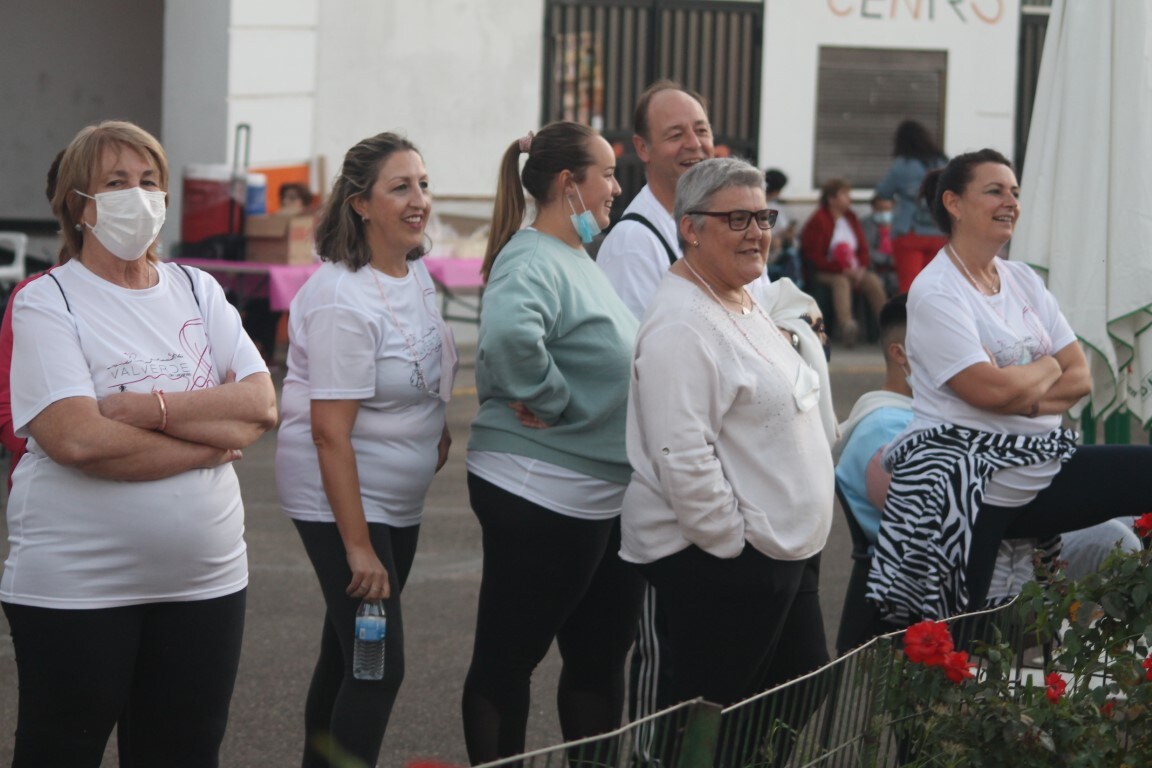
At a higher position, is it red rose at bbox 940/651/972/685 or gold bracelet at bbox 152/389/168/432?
gold bracelet at bbox 152/389/168/432

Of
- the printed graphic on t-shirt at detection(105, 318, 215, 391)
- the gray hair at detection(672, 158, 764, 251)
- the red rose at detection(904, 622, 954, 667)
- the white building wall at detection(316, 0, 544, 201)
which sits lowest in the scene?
the red rose at detection(904, 622, 954, 667)

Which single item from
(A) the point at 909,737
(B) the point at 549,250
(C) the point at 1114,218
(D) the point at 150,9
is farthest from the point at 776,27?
(A) the point at 909,737

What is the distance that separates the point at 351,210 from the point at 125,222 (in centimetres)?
77

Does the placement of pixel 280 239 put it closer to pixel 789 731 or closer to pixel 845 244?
pixel 845 244

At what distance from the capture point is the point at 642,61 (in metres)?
16.5

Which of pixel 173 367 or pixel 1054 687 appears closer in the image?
pixel 1054 687

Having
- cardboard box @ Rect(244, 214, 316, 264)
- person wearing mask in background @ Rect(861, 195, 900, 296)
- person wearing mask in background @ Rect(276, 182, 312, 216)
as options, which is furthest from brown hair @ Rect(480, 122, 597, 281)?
person wearing mask in background @ Rect(861, 195, 900, 296)

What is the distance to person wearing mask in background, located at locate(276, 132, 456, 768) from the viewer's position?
401 cm

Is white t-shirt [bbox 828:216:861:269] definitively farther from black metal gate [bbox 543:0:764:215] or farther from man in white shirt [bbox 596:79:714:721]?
man in white shirt [bbox 596:79:714:721]

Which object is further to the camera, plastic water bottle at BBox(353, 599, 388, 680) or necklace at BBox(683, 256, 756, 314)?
plastic water bottle at BBox(353, 599, 388, 680)

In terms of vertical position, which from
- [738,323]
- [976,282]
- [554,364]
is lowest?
[554,364]

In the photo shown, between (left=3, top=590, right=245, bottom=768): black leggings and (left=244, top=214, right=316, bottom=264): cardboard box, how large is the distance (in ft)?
28.3

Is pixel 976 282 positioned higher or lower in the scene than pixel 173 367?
higher

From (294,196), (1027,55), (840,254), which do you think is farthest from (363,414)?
(1027,55)
